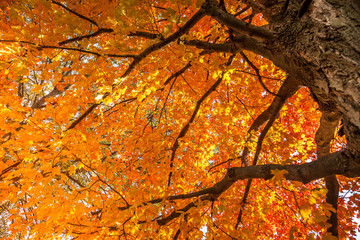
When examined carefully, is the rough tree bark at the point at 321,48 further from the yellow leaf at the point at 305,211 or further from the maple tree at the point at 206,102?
the yellow leaf at the point at 305,211

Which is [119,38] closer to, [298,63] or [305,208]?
[298,63]

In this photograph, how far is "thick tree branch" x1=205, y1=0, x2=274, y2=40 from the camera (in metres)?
1.35

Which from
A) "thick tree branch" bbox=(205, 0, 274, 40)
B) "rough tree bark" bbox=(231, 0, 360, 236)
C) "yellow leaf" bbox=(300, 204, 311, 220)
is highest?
"thick tree branch" bbox=(205, 0, 274, 40)

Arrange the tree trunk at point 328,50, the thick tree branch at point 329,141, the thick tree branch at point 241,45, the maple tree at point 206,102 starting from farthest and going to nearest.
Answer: the thick tree branch at point 329,141 < the thick tree branch at point 241,45 < the maple tree at point 206,102 < the tree trunk at point 328,50

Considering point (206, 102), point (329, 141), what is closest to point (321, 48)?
point (329, 141)

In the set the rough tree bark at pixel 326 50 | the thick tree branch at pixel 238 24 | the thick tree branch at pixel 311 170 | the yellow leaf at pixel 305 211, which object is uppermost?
the thick tree branch at pixel 238 24

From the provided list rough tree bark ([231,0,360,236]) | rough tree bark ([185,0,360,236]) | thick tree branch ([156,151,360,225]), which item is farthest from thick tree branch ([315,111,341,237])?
thick tree branch ([156,151,360,225])

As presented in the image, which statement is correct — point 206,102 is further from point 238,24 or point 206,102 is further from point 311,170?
point 311,170

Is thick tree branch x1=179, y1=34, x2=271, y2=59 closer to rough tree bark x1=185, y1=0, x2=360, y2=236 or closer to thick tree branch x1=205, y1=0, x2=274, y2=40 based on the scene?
rough tree bark x1=185, y1=0, x2=360, y2=236

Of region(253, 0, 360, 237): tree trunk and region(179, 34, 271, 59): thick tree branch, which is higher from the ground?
region(179, 34, 271, 59): thick tree branch

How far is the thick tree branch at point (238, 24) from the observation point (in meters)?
1.35

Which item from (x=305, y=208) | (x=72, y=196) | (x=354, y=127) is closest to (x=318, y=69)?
(x=354, y=127)

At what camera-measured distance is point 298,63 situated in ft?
3.74

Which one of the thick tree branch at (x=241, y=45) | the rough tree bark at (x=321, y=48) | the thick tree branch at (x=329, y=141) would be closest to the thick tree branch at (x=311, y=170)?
the rough tree bark at (x=321, y=48)
